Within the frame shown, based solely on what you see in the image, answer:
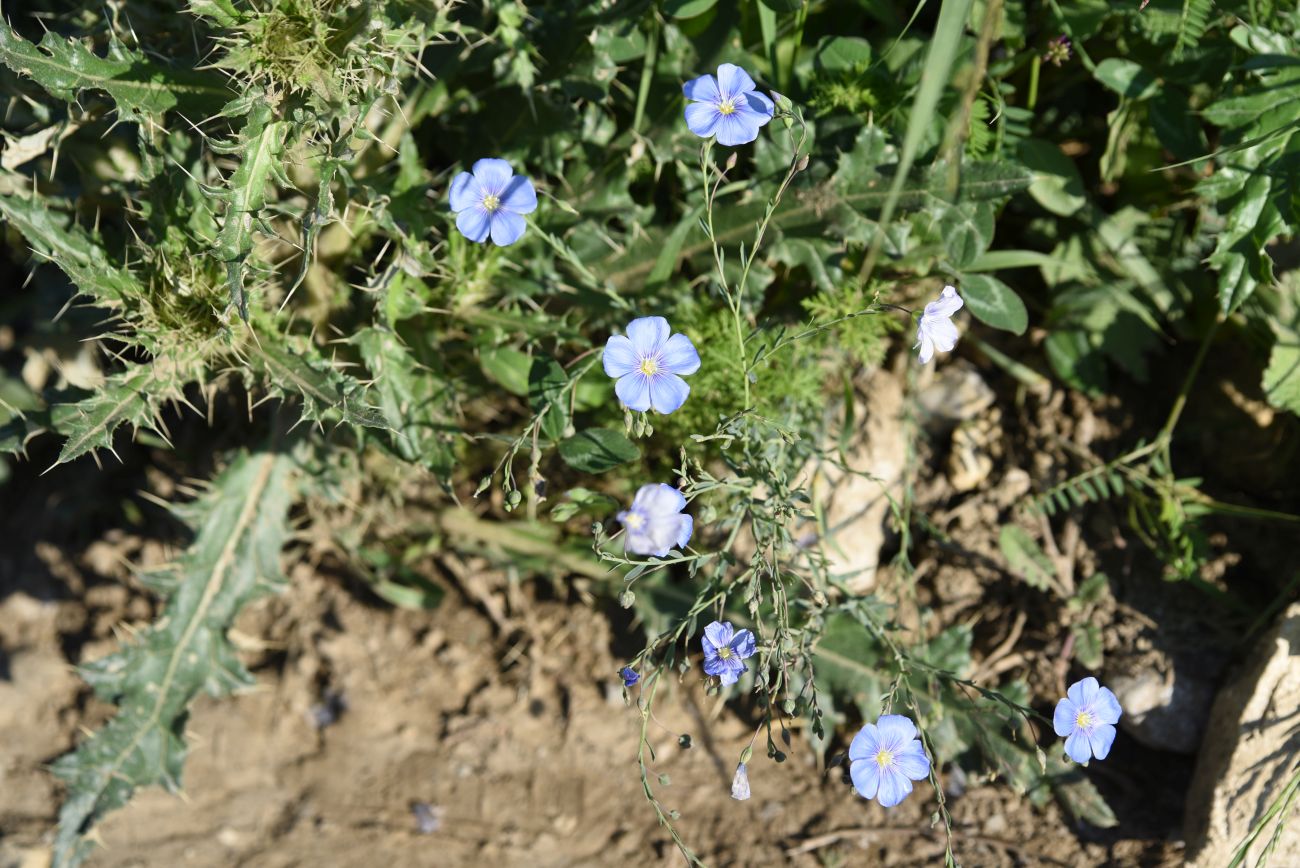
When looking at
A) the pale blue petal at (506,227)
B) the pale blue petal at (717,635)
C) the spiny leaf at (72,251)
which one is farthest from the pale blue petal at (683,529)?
the spiny leaf at (72,251)

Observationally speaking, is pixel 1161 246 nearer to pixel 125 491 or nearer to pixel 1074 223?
pixel 1074 223

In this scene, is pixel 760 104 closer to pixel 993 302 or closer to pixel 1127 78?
pixel 993 302

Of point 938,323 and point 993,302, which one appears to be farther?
point 993,302

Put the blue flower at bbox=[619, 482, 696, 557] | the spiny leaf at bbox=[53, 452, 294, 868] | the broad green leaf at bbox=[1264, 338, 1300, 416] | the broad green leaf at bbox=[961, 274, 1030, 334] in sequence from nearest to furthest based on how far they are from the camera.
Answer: the blue flower at bbox=[619, 482, 696, 557] → the broad green leaf at bbox=[961, 274, 1030, 334] → the broad green leaf at bbox=[1264, 338, 1300, 416] → the spiny leaf at bbox=[53, 452, 294, 868]

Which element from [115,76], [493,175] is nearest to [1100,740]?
[493,175]

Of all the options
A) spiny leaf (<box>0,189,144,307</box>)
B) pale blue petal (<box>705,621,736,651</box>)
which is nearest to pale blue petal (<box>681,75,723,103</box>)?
pale blue petal (<box>705,621,736,651</box>)

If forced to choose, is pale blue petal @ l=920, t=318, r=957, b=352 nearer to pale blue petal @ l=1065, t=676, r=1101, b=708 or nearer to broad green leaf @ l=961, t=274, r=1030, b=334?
broad green leaf @ l=961, t=274, r=1030, b=334
